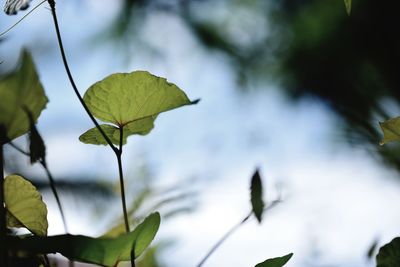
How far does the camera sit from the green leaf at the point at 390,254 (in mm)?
203

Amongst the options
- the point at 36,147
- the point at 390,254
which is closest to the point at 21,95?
the point at 36,147

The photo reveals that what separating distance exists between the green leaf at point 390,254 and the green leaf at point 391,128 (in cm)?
4

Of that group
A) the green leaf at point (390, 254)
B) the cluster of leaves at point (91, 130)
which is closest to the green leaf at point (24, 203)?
the cluster of leaves at point (91, 130)

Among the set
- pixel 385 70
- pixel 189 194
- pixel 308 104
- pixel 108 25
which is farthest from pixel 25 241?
pixel 108 25

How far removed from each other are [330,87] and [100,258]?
2243 millimetres

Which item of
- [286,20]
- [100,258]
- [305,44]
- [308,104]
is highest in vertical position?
[286,20]

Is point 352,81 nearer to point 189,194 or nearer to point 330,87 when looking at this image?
point 330,87

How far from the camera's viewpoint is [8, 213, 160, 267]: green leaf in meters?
0.15

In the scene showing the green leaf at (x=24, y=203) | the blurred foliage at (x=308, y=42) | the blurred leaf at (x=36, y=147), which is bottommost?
the green leaf at (x=24, y=203)

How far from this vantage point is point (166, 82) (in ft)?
0.65

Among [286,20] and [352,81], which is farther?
[286,20]

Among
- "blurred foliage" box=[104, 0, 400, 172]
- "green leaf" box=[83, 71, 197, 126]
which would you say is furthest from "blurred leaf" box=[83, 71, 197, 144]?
"blurred foliage" box=[104, 0, 400, 172]

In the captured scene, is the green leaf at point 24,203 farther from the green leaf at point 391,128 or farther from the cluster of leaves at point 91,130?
the green leaf at point 391,128

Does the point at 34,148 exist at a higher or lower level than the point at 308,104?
lower
